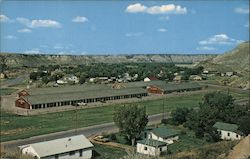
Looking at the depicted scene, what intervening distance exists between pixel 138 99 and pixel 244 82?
118 ft

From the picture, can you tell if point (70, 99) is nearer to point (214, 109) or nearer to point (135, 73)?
point (214, 109)

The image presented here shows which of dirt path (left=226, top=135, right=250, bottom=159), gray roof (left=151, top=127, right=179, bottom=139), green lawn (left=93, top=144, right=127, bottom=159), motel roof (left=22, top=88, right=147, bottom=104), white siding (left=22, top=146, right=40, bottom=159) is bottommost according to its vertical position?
green lawn (left=93, top=144, right=127, bottom=159)

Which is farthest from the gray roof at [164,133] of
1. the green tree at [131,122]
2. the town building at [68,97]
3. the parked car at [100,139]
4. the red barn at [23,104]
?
the red barn at [23,104]

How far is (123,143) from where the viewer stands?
32.0 meters

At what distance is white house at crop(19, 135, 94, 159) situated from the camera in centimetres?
2530

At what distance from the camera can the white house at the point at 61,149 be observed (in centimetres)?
2530

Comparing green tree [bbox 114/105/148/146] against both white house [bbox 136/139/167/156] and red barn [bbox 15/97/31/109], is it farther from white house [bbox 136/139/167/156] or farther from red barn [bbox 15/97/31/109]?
red barn [bbox 15/97/31/109]

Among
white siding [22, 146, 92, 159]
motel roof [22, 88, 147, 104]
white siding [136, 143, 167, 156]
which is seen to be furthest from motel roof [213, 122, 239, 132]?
motel roof [22, 88, 147, 104]

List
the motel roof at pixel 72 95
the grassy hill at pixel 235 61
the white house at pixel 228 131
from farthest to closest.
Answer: the grassy hill at pixel 235 61 → the motel roof at pixel 72 95 → the white house at pixel 228 131

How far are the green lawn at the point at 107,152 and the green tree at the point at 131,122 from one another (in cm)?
242

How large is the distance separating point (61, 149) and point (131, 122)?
24.5 feet

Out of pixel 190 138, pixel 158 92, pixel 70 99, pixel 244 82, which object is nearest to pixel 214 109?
pixel 190 138

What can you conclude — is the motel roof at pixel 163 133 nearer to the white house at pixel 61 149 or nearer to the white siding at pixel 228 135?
the white siding at pixel 228 135

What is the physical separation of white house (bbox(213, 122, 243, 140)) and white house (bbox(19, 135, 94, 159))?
44.5 feet
